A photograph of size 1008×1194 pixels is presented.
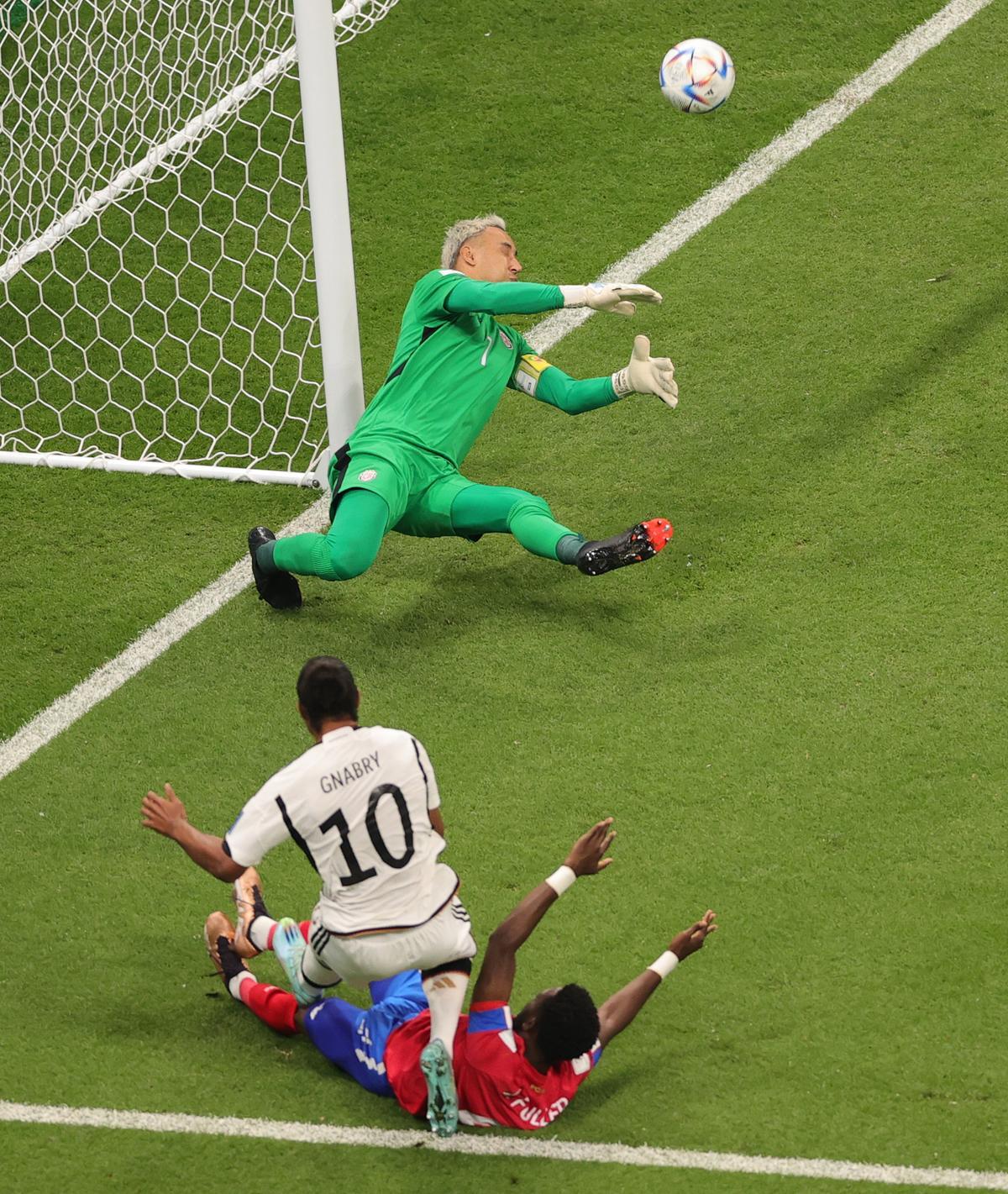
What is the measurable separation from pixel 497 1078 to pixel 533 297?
114 inches

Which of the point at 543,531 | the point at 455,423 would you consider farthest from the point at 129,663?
the point at 543,531

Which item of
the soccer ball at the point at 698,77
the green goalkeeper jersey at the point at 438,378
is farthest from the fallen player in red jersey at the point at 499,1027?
the soccer ball at the point at 698,77

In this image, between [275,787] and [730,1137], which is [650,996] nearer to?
[730,1137]

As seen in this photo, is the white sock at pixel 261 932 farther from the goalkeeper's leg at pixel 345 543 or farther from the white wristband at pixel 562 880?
the goalkeeper's leg at pixel 345 543

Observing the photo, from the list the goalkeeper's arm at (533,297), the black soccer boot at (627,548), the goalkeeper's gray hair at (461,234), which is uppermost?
the goalkeeper's gray hair at (461,234)

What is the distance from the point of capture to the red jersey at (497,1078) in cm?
448

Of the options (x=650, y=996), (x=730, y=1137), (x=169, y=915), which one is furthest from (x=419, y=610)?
(x=730, y=1137)

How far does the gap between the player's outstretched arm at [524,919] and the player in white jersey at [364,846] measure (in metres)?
0.06

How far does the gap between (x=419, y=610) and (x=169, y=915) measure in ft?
5.69

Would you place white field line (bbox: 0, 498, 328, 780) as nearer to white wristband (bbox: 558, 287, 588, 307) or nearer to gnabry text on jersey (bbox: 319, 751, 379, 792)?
white wristband (bbox: 558, 287, 588, 307)

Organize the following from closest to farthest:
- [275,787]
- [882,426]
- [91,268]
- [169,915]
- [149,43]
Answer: [275,787] → [169,915] → [882,426] → [91,268] → [149,43]

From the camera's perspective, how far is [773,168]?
29.1 ft

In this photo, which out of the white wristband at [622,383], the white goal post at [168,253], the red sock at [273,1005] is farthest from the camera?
the white goal post at [168,253]

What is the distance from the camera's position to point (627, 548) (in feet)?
20.0
